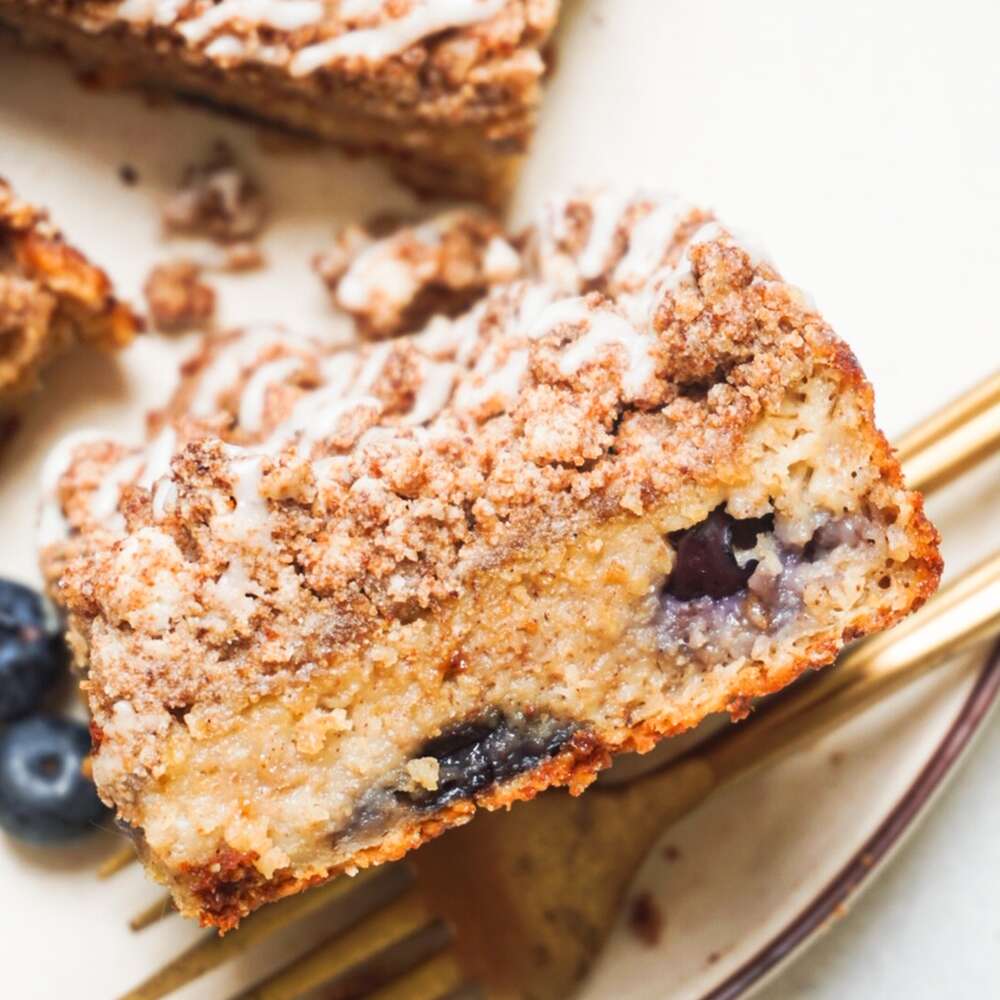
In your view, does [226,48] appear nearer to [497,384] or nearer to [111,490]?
[111,490]

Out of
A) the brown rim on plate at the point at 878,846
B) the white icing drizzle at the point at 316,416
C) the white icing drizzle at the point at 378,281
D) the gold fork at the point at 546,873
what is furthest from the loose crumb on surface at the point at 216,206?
the brown rim on plate at the point at 878,846

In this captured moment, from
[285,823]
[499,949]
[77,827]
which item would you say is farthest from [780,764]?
[77,827]

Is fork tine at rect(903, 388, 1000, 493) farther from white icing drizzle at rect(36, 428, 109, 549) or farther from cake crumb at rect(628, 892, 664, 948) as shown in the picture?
white icing drizzle at rect(36, 428, 109, 549)

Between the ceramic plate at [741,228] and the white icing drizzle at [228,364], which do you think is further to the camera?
the white icing drizzle at [228,364]

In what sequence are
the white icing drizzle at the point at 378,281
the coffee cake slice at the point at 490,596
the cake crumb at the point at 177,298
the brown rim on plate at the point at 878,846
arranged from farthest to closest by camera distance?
the cake crumb at the point at 177,298, the white icing drizzle at the point at 378,281, the brown rim on plate at the point at 878,846, the coffee cake slice at the point at 490,596

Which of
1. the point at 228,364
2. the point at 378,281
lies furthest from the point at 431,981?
the point at 378,281

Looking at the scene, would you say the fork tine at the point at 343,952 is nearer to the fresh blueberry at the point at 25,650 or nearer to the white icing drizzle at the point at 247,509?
the fresh blueberry at the point at 25,650
